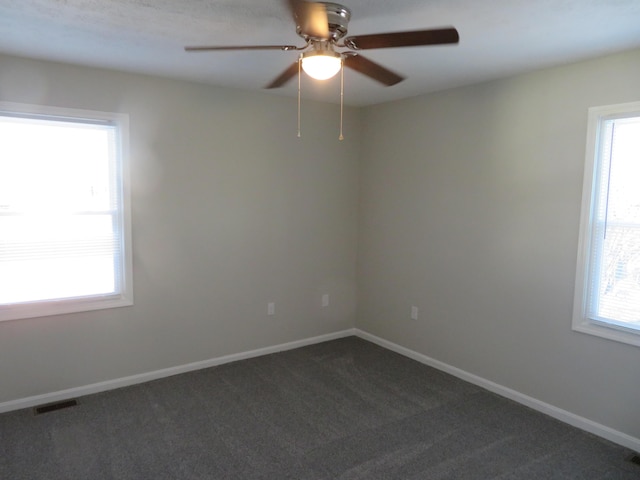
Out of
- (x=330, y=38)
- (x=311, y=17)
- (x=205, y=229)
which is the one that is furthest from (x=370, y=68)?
(x=205, y=229)

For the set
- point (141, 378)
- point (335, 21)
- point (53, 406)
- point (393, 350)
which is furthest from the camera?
point (393, 350)

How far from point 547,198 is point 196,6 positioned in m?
2.53

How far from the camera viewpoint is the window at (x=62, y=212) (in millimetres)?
3094

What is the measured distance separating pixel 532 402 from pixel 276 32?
9.99 ft

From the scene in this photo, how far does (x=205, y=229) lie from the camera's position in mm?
3869

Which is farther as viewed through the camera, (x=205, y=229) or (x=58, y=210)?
(x=205, y=229)

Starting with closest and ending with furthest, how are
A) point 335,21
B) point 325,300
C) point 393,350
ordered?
point 335,21 → point 393,350 → point 325,300

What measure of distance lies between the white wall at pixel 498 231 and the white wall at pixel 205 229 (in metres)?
0.51

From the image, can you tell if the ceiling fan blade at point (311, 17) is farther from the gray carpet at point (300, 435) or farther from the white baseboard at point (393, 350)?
the white baseboard at point (393, 350)

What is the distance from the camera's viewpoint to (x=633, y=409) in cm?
280

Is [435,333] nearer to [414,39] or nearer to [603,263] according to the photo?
[603,263]

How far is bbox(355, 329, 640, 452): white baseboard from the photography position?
9.34 feet

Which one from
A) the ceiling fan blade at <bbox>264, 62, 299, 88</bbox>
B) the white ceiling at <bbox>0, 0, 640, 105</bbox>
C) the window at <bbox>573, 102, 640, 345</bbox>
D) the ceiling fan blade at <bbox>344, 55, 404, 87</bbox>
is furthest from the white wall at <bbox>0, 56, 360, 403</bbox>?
the window at <bbox>573, 102, 640, 345</bbox>

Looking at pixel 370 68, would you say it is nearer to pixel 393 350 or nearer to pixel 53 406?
pixel 393 350
